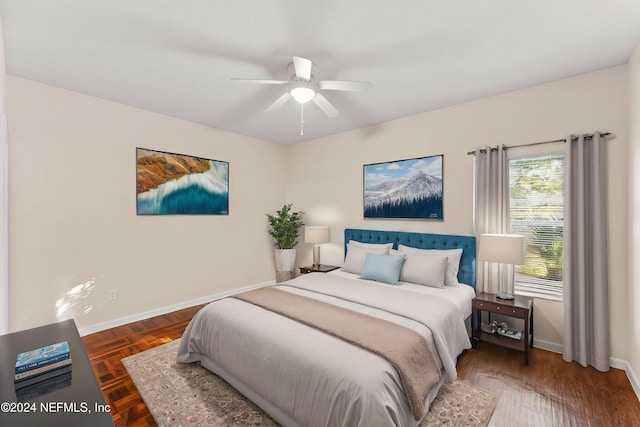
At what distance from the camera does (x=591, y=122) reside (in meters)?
2.66

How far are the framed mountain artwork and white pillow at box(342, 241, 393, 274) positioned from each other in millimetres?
588

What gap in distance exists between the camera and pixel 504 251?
108 inches

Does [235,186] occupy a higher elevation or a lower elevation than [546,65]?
lower

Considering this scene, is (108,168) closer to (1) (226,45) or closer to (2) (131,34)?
(2) (131,34)

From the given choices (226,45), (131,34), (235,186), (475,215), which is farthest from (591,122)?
(235,186)

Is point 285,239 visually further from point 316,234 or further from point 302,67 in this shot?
point 302,67

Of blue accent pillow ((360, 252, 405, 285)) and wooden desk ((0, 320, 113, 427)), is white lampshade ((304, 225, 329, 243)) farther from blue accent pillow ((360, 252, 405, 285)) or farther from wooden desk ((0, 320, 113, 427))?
wooden desk ((0, 320, 113, 427))

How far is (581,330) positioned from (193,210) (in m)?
4.68

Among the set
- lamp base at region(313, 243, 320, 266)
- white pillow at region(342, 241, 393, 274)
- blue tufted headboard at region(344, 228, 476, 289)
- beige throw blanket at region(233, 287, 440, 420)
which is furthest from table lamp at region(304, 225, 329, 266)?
beige throw blanket at region(233, 287, 440, 420)

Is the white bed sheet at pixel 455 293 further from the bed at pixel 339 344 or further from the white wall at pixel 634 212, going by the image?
the white wall at pixel 634 212

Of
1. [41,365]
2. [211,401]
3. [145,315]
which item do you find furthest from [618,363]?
[145,315]

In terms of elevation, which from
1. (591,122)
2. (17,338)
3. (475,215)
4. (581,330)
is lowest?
(581,330)

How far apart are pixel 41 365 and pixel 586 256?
13.0 feet

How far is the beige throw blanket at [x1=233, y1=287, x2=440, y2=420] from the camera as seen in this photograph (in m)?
1.66
